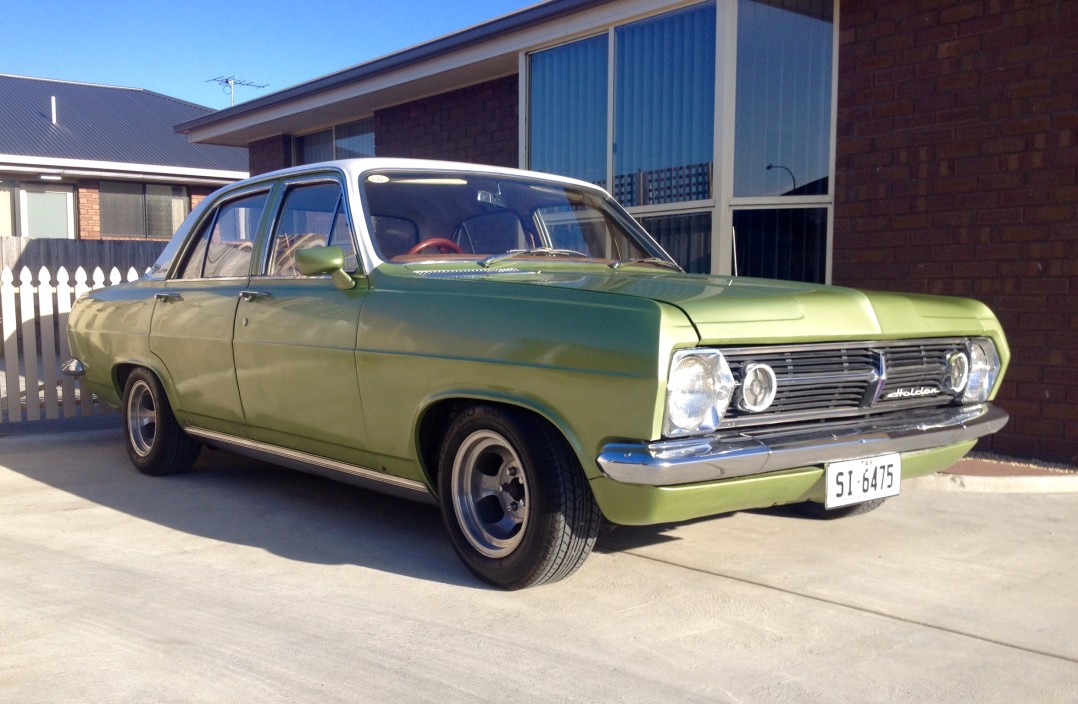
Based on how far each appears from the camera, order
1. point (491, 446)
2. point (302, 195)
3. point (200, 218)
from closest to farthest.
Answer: point (491, 446), point (302, 195), point (200, 218)

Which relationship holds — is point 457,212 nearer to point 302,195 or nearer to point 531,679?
point 302,195

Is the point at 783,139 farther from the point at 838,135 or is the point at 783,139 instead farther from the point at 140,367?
the point at 140,367

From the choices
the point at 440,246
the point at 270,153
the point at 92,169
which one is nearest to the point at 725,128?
the point at 440,246

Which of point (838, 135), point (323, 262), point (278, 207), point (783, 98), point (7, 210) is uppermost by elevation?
point (7, 210)

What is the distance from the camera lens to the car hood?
3373 mm

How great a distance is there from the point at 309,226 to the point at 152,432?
2038 mm

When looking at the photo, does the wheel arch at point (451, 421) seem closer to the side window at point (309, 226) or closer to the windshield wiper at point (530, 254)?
the windshield wiper at point (530, 254)

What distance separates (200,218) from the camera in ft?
19.1

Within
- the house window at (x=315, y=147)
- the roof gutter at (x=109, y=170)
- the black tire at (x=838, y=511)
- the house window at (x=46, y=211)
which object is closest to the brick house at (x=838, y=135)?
the black tire at (x=838, y=511)

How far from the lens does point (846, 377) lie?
3701 mm

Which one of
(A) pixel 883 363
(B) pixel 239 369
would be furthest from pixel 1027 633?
(B) pixel 239 369

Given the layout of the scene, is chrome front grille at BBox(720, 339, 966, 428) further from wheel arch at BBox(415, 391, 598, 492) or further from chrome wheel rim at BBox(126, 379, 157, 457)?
chrome wheel rim at BBox(126, 379, 157, 457)

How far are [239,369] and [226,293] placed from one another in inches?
17.7

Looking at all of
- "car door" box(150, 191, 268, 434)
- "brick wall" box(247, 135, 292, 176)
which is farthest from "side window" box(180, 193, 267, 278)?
"brick wall" box(247, 135, 292, 176)
